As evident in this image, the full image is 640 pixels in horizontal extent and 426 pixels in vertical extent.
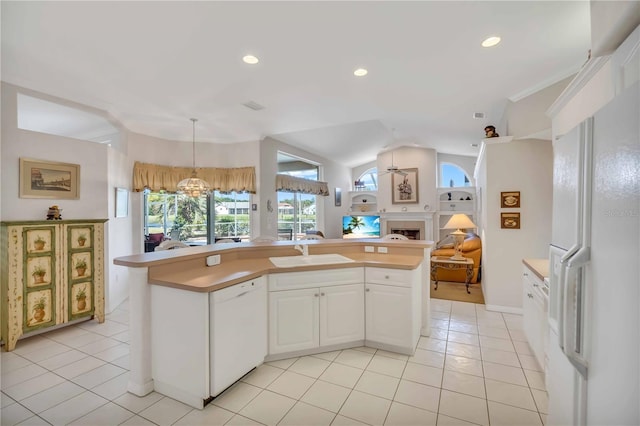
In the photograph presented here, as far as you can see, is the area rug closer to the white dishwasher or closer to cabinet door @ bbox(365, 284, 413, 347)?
cabinet door @ bbox(365, 284, 413, 347)

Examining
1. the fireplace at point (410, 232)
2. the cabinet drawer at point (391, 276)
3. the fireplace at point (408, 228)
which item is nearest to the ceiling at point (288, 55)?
the cabinet drawer at point (391, 276)

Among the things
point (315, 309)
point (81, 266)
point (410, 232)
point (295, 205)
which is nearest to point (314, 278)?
point (315, 309)

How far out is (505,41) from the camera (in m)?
2.45

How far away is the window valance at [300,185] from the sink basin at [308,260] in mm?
3284

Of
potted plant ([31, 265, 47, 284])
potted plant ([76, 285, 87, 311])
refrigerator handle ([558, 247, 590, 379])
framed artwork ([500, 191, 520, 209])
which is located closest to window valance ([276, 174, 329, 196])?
potted plant ([76, 285, 87, 311])

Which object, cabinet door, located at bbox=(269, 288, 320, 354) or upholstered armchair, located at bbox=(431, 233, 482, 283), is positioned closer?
cabinet door, located at bbox=(269, 288, 320, 354)

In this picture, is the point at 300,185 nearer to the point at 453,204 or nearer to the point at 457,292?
the point at 457,292

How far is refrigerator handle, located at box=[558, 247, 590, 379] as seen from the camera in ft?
3.36

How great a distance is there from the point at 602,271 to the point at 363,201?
8.62 metres

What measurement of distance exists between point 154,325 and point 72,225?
2.03 meters

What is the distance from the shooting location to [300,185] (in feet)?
22.5

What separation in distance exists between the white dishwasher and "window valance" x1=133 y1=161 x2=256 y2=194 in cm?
352

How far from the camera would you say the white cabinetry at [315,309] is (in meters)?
2.52

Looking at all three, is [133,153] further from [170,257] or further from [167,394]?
[167,394]
